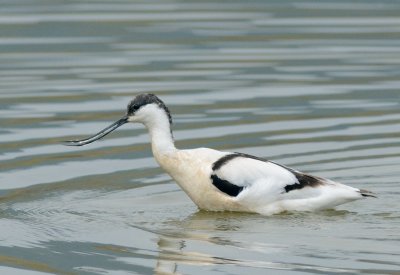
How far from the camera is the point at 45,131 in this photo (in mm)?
18844

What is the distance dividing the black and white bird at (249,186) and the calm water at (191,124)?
18 centimetres

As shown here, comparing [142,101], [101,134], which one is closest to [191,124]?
[101,134]

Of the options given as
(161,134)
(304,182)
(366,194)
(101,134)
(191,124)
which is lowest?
(366,194)

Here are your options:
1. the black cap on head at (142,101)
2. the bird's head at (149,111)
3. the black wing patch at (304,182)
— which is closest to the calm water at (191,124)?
the black wing patch at (304,182)

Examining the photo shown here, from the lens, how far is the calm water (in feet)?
45.8

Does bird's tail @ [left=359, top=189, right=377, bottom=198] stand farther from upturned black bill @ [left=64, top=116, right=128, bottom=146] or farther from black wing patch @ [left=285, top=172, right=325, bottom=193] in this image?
upturned black bill @ [left=64, top=116, right=128, bottom=146]

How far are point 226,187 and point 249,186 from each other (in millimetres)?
217

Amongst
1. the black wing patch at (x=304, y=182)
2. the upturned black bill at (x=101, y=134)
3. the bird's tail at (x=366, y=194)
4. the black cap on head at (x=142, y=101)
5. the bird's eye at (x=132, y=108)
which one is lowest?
the bird's tail at (x=366, y=194)

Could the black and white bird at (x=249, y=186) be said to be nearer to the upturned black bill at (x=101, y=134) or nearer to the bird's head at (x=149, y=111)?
the bird's head at (x=149, y=111)

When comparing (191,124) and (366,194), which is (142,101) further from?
(191,124)

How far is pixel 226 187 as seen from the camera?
15.7 meters

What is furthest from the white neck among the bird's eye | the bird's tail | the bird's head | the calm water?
the bird's tail

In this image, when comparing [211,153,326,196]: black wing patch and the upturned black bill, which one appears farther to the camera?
the upturned black bill

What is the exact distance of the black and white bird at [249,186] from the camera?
1557cm
